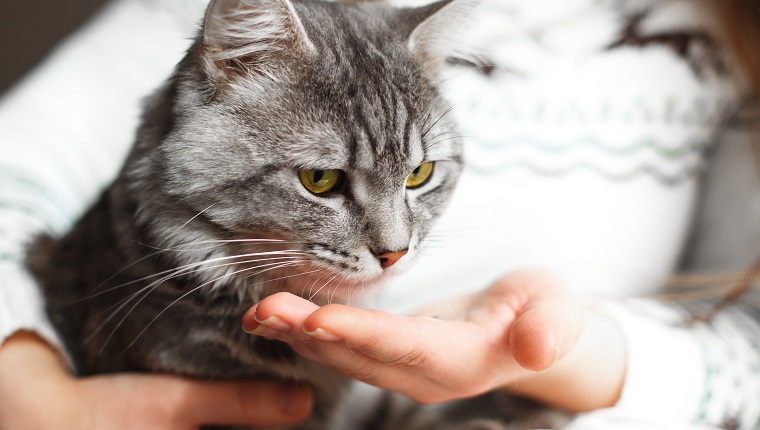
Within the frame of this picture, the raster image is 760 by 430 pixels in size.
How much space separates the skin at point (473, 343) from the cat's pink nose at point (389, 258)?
9 centimetres

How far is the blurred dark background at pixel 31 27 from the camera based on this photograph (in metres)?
2.19

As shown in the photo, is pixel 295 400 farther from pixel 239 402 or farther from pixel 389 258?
pixel 389 258

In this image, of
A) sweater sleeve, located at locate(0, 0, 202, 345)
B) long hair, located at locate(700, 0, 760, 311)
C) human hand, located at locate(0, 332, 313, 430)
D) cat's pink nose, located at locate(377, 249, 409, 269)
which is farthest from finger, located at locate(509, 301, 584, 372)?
long hair, located at locate(700, 0, 760, 311)

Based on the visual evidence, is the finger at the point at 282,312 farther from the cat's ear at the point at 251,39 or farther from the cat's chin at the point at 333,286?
the cat's ear at the point at 251,39

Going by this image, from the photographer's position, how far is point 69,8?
7.18 ft

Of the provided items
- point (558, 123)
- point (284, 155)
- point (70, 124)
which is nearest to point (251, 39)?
point (284, 155)

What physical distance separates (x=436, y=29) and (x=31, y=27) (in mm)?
1985

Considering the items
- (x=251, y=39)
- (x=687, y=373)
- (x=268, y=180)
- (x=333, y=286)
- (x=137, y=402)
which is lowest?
(x=137, y=402)

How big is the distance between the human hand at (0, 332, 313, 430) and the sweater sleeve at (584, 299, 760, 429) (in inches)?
21.5

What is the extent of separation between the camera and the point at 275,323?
2.10 ft

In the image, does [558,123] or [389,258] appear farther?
[558,123]

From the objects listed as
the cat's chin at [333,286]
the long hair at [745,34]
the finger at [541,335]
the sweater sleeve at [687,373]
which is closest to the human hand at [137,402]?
the cat's chin at [333,286]

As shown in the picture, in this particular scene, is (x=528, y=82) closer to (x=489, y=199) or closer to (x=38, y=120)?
(x=489, y=199)

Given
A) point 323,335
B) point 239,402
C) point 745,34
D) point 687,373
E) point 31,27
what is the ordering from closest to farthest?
1. point 323,335
2. point 239,402
3. point 687,373
4. point 745,34
5. point 31,27
